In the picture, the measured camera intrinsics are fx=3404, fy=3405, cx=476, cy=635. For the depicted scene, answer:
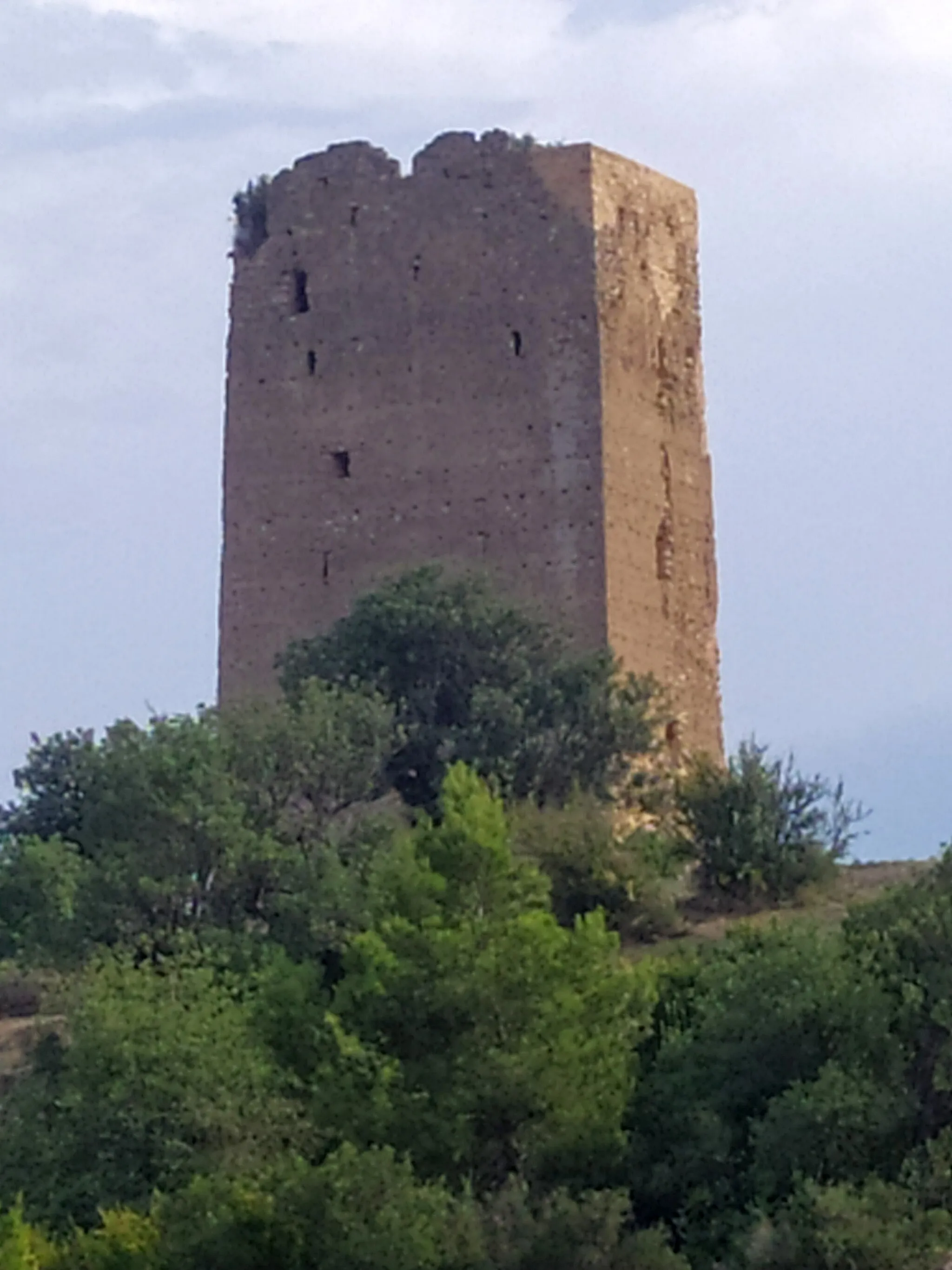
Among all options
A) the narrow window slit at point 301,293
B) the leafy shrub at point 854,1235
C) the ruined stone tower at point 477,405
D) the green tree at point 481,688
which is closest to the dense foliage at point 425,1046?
the leafy shrub at point 854,1235

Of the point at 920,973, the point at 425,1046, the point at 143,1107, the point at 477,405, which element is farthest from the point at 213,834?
the point at 920,973

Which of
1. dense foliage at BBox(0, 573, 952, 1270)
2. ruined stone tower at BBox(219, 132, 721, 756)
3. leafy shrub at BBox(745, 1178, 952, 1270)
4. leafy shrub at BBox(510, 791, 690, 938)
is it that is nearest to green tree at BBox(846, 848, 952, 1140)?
dense foliage at BBox(0, 573, 952, 1270)

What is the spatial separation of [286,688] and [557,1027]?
25.1 ft

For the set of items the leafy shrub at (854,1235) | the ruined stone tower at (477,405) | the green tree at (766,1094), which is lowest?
the leafy shrub at (854,1235)

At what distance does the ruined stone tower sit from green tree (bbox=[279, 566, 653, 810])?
2.17 ft

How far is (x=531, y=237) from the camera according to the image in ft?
90.6

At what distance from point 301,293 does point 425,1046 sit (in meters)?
10.4

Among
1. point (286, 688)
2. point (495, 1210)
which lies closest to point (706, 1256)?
point (495, 1210)

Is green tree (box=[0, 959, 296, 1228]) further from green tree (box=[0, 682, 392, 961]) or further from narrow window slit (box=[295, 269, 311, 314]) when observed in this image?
narrow window slit (box=[295, 269, 311, 314])

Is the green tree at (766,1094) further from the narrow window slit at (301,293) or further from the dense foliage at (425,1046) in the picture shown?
the narrow window slit at (301,293)

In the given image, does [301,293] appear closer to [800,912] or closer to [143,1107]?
[800,912]

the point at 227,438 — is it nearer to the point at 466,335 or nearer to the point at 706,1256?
the point at 466,335

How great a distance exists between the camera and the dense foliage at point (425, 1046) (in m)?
18.1

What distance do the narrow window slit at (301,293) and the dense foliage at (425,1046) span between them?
4.44 m
